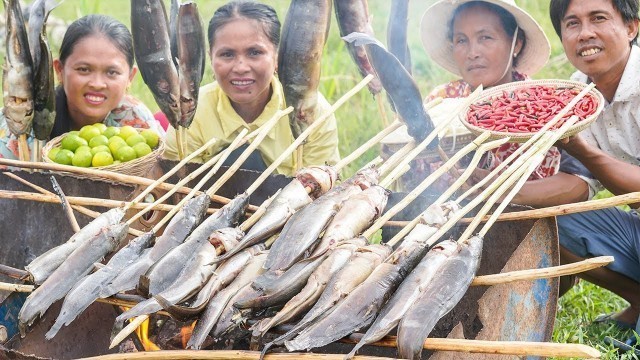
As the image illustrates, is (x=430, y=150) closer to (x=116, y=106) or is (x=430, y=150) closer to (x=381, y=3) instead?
(x=116, y=106)

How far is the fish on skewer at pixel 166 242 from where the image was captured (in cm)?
354

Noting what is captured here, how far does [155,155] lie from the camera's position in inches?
214

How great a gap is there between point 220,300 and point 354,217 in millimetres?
757

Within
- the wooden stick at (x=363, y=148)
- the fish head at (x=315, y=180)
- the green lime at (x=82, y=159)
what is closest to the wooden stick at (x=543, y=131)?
the wooden stick at (x=363, y=148)

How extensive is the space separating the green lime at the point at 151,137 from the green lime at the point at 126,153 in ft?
0.65

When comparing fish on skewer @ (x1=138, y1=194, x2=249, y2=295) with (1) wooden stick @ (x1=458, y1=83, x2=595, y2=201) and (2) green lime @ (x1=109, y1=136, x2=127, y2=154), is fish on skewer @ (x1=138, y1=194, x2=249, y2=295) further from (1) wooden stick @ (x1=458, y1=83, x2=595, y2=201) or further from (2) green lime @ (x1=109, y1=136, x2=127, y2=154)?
(2) green lime @ (x1=109, y1=136, x2=127, y2=154)

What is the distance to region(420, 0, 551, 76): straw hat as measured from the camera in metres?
5.69

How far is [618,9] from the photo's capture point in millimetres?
5113

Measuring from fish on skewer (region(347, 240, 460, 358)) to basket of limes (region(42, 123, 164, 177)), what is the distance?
2.56m

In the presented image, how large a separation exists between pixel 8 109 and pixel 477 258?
3355 mm

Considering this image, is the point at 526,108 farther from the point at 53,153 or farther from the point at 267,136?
the point at 53,153

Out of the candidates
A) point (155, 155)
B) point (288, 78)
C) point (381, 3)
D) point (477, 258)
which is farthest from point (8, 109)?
point (381, 3)

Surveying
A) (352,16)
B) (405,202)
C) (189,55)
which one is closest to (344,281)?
(405,202)

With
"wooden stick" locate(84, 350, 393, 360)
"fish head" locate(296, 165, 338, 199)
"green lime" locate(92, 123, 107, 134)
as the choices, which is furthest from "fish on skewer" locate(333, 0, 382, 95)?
"wooden stick" locate(84, 350, 393, 360)
